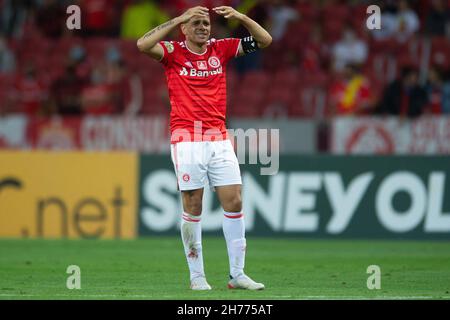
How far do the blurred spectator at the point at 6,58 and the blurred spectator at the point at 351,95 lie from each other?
276 inches

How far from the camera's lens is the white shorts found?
11.0 m

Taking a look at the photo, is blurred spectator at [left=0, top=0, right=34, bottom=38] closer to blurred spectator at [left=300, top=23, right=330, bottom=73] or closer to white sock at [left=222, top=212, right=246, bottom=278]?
blurred spectator at [left=300, top=23, right=330, bottom=73]

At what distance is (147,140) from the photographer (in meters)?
21.2

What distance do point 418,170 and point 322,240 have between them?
6.39 feet

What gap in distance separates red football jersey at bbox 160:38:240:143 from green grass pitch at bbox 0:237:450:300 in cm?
159

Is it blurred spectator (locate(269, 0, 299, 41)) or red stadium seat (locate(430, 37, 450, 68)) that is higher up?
blurred spectator (locate(269, 0, 299, 41))

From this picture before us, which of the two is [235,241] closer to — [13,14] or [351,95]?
[351,95]

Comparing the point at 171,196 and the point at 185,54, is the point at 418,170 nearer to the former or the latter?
the point at 171,196

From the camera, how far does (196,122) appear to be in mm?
10953

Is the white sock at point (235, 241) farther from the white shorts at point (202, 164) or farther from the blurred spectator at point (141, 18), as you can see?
the blurred spectator at point (141, 18)

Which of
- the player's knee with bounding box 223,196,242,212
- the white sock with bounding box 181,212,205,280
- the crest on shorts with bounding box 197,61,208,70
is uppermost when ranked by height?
the crest on shorts with bounding box 197,61,208,70

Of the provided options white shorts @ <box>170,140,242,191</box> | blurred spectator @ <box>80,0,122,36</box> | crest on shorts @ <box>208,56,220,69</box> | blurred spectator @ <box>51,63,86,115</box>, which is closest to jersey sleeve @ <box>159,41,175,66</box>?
crest on shorts @ <box>208,56,220,69</box>

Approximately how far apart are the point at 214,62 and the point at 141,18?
12.8 metres

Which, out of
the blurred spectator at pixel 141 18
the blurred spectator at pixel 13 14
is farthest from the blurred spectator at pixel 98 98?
the blurred spectator at pixel 13 14
